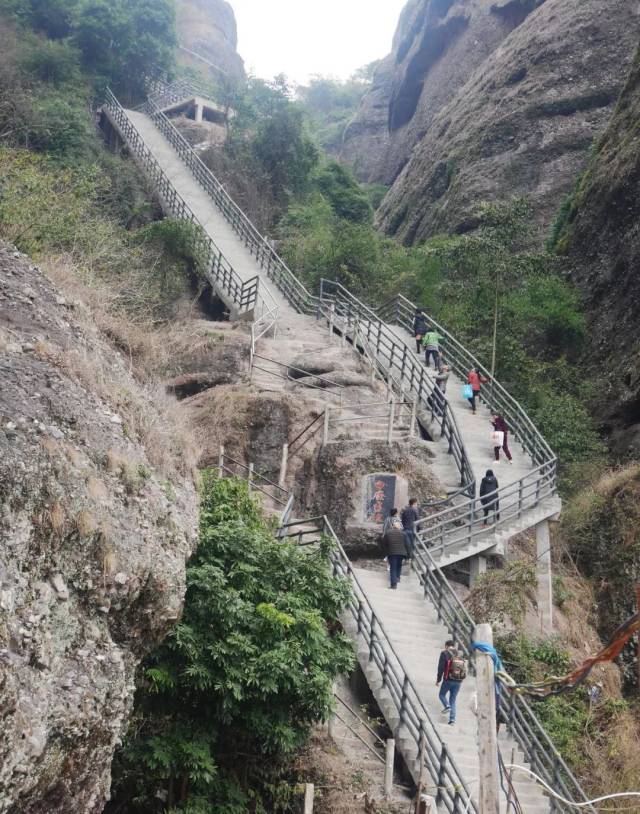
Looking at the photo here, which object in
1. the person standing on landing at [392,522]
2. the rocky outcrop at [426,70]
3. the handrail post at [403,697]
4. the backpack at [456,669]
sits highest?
the rocky outcrop at [426,70]

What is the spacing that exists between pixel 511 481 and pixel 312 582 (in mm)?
7327

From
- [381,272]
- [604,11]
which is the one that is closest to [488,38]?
[604,11]

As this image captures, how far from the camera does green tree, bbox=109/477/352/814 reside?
11.0 metres

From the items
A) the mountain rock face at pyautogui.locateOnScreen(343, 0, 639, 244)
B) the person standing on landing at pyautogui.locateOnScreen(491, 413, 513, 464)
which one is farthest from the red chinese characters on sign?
the mountain rock face at pyautogui.locateOnScreen(343, 0, 639, 244)

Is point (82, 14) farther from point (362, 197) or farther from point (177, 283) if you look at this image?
point (177, 283)

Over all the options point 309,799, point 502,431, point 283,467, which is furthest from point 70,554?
point 502,431

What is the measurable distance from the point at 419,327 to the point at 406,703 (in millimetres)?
13601

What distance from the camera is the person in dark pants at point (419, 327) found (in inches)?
977

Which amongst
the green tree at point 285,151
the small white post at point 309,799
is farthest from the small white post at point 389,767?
the green tree at point 285,151

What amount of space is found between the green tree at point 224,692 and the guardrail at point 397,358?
22.1ft

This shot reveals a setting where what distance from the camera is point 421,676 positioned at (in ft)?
44.2

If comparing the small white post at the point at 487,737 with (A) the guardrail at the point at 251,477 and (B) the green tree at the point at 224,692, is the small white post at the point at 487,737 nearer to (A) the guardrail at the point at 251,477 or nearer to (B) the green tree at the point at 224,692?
(B) the green tree at the point at 224,692

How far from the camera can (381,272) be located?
2930 centimetres

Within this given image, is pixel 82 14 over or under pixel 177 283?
over
